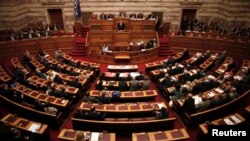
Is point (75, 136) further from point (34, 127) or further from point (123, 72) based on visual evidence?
point (123, 72)

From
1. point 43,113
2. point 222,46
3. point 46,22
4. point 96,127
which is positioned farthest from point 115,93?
point 46,22

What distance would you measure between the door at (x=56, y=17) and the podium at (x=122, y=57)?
23.6ft

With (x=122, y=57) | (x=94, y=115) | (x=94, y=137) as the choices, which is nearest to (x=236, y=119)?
(x=94, y=137)

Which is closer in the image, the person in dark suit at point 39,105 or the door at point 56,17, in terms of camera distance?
the person in dark suit at point 39,105

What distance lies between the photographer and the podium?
1431 cm

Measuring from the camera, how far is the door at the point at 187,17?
58.3 feet

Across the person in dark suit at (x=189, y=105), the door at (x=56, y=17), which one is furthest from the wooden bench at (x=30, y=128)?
the door at (x=56, y=17)

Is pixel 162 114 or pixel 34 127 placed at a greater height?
pixel 162 114

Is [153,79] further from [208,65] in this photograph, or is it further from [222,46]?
[222,46]

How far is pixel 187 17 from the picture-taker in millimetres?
18531

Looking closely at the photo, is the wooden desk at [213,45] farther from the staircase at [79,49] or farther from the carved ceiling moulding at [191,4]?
the staircase at [79,49]

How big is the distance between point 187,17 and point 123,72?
9.04m

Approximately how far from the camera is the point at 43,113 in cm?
807

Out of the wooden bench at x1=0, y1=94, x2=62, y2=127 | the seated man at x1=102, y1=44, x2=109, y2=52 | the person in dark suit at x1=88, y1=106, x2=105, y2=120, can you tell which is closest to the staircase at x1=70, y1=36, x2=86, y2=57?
the seated man at x1=102, y1=44, x2=109, y2=52
